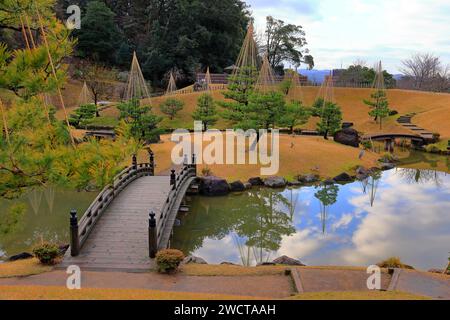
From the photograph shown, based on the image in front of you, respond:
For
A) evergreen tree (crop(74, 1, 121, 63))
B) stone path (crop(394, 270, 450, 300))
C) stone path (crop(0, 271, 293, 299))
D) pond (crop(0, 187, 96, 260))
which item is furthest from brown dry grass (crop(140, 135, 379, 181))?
evergreen tree (crop(74, 1, 121, 63))

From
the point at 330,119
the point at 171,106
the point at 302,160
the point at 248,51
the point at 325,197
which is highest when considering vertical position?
the point at 248,51

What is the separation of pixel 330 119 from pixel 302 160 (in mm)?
8039

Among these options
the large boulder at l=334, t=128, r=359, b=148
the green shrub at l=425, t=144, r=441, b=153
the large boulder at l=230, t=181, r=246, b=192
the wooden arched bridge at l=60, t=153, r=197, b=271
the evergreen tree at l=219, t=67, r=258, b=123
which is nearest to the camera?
the wooden arched bridge at l=60, t=153, r=197, b=271

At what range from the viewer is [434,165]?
27.7m

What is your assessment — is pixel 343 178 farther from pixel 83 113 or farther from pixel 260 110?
pixel 83 113

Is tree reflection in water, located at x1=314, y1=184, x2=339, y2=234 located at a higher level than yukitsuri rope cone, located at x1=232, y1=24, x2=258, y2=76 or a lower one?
lower

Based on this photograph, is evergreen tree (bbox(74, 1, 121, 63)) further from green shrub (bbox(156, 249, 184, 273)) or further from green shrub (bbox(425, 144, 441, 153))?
green shrub (bbox(156, 249, 184, 273))

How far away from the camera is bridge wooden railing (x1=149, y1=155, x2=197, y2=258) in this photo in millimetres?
10750

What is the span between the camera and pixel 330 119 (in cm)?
3041

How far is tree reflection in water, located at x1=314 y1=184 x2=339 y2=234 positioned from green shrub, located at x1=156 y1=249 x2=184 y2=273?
26.3 ft

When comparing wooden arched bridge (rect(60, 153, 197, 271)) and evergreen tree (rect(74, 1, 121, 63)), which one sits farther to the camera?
evergreen tree (rect(74, 1, 121, 63))

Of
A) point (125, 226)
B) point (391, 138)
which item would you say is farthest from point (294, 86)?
point (125, 226)
